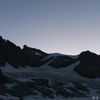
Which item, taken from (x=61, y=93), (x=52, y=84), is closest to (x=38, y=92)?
(x=61, y=93)

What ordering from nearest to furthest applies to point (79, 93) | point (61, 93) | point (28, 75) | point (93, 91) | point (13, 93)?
1. point (13, 93)
2. point (61, 93)
3. point (79, 93)
4. point (93, 91)
5. point (28, 75)

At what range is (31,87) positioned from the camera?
148m

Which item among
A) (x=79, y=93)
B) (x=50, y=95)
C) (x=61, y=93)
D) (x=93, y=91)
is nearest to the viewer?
(x=50, y=95)

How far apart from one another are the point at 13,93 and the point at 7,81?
20.3 m

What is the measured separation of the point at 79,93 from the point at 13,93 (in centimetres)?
4329

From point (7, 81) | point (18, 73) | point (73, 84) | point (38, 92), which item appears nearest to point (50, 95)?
point (38, 92)

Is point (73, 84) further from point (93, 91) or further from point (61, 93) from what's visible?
point (61, 93)

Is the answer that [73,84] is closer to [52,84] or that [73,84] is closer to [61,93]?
[52,84]

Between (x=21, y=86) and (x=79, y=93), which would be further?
(x=79, y=93)

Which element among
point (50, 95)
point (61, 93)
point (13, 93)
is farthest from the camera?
point (61, 93)

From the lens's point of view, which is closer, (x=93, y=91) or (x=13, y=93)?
(x=13, y=93)

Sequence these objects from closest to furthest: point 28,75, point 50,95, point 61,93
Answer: point 50,95 < point 61,93 < point 28,75

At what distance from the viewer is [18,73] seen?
19562 centimetres

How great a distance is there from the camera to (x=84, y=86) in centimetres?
18712
